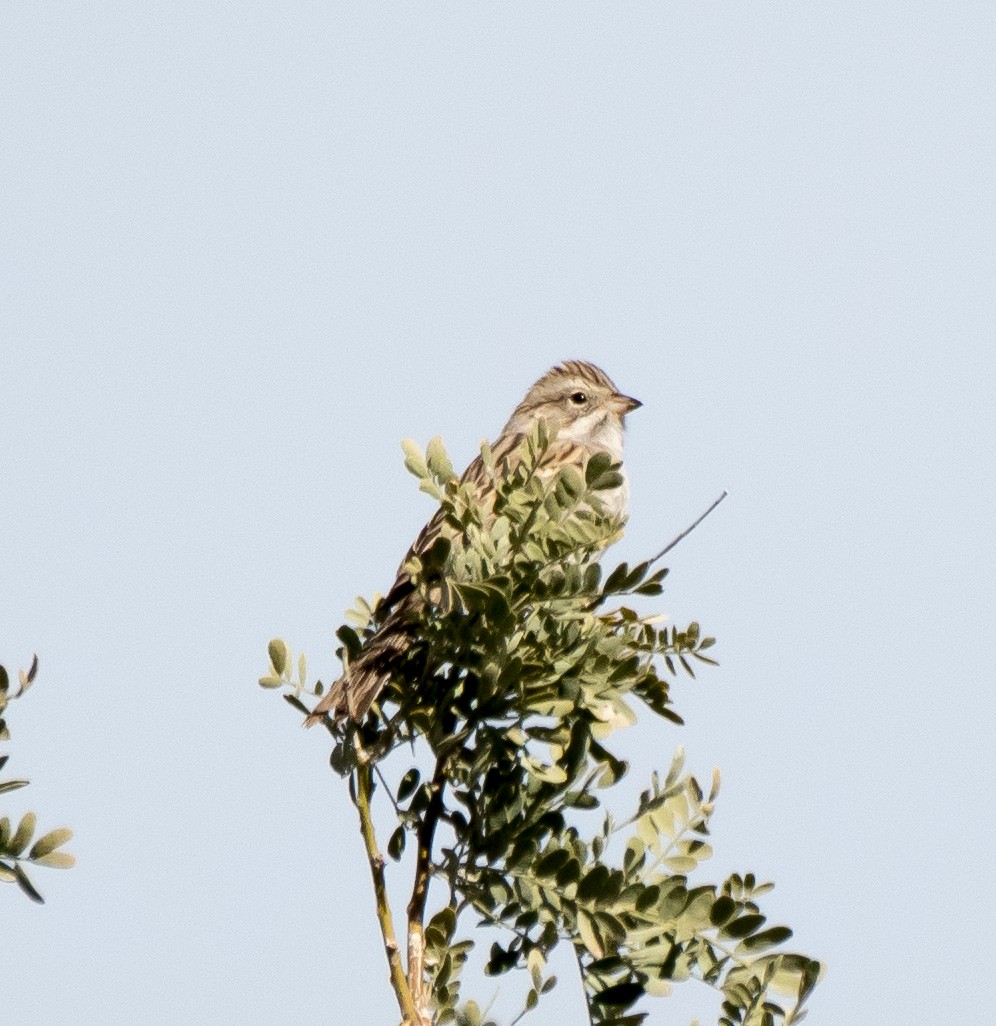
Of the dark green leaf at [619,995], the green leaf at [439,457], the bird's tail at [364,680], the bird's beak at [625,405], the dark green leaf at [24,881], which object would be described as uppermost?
the bird's beak at [625,405]

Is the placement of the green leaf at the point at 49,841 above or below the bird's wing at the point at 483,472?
below

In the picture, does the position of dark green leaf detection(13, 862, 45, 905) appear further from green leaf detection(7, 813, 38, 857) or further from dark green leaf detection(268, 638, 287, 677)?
dark green leaf detection(268, 638, 287, 677)

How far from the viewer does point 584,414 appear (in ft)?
27.0

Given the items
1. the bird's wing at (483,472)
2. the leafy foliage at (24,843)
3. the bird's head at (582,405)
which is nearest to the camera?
the leafy foliage at (24,843)

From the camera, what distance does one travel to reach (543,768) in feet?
12.6

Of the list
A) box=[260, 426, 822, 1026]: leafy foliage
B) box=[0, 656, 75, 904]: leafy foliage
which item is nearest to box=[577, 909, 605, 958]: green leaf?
box=[260, 426, 822, 1026]: leafy foliage

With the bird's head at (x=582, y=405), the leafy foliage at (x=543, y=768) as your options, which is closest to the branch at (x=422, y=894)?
the leafy foliage at (x=543, y=768)

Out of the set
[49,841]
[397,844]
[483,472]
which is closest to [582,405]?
[483,472]

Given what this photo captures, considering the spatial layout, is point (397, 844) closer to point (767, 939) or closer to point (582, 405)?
point (767, 939)

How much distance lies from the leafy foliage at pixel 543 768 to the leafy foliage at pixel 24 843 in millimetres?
787

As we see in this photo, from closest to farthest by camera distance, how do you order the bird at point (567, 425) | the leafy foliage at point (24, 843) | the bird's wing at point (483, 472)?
the leafy foliage at point (24, 843) < the bird's wing at point (483, 472) < the bird at point (567, 425)

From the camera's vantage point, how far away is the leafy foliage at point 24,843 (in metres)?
3.19

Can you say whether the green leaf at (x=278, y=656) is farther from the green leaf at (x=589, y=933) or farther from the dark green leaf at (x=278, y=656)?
the green leaf at (x=589, y=933)

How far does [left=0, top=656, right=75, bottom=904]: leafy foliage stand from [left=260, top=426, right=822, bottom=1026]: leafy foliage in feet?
2.58
